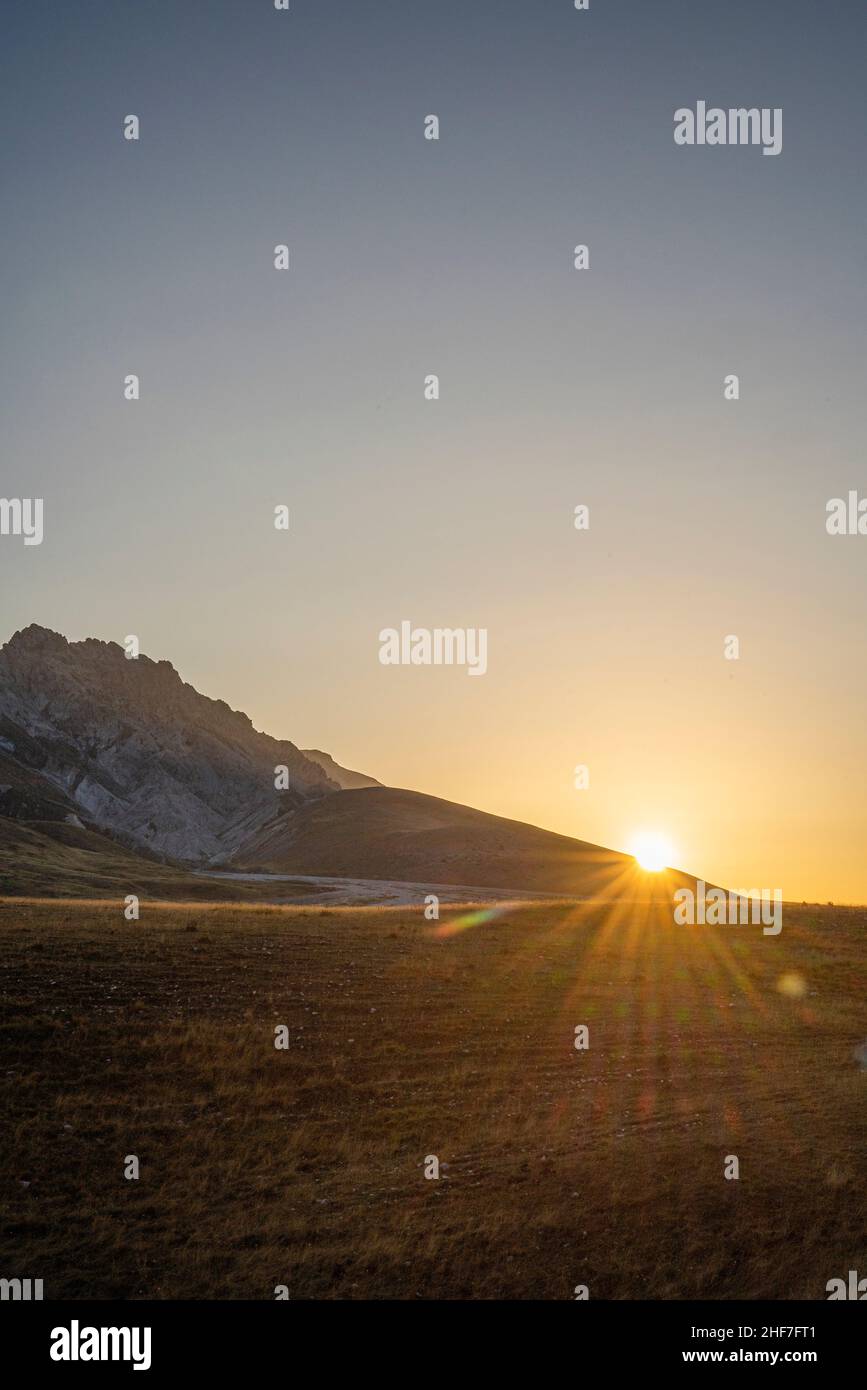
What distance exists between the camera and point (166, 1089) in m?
23.9

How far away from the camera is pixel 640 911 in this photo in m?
61.9

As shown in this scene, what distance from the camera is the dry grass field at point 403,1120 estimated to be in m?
16.2

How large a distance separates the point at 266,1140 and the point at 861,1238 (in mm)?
13051

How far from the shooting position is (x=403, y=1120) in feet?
78.2

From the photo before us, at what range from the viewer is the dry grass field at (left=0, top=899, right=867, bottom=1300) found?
16172 millimetres

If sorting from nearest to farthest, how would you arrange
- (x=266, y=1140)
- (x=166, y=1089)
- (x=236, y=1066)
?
(x=266, y=1140), (x=166, y=1089), (x=236, y=1066)

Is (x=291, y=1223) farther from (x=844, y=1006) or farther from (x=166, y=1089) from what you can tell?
(x=844, y=1006)

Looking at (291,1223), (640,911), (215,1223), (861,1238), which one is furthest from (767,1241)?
(640,911)

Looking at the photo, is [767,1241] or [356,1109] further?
[356,1109]
